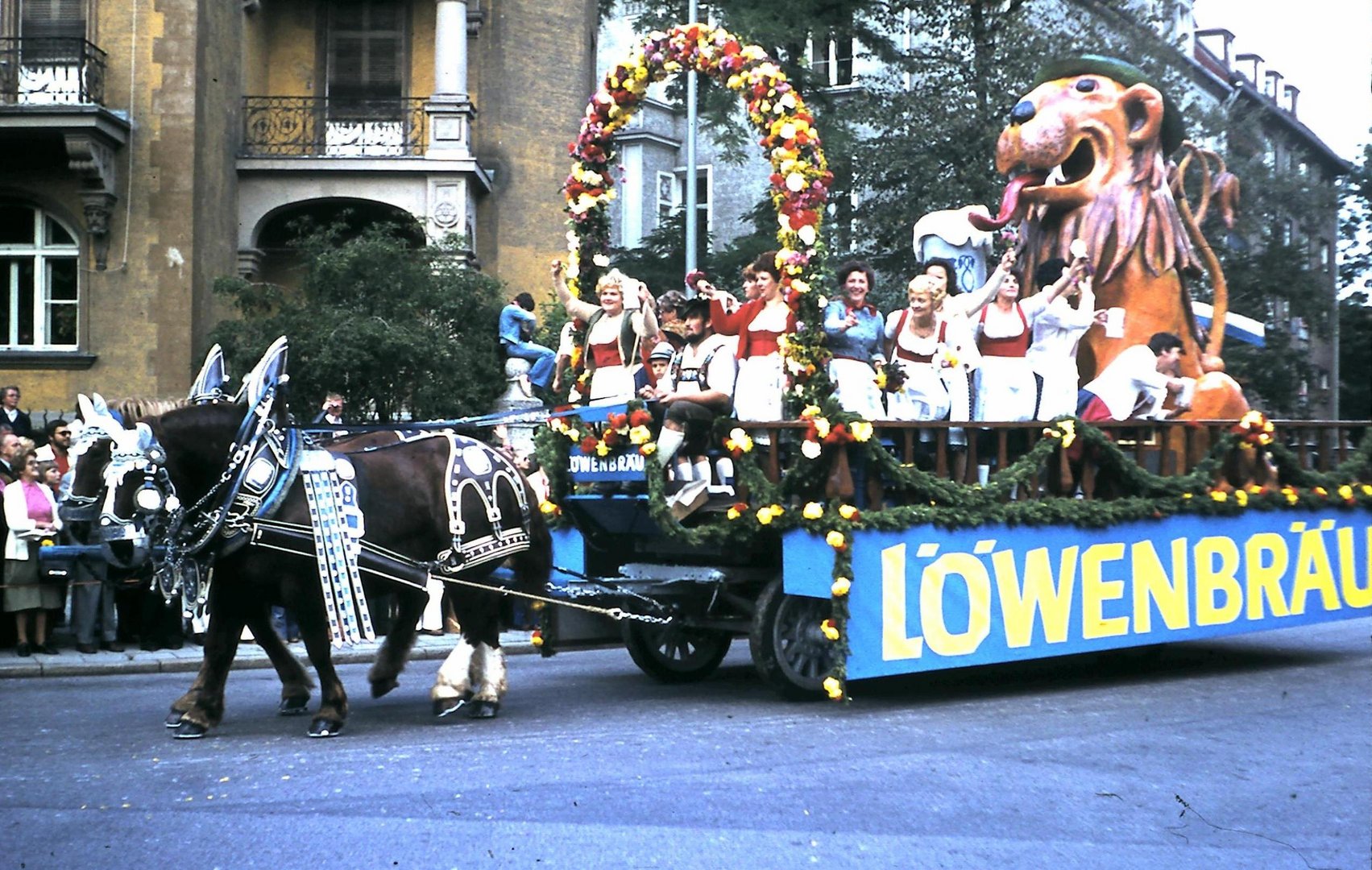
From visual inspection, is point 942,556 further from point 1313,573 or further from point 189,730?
point 189,730

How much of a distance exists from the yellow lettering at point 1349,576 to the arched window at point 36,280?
16.4m

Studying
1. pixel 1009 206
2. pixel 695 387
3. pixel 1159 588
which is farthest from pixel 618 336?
pixel 1009 206

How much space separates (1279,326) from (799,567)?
67.3 ft

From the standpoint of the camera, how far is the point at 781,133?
954 centimetres

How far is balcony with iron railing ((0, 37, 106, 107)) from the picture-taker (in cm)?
2131

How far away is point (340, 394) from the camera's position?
703 inches

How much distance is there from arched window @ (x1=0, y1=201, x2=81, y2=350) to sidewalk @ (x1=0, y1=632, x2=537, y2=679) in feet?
33.1

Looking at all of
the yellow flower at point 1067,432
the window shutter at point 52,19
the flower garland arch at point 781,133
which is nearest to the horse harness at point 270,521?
the flower garland arch at point 781,133

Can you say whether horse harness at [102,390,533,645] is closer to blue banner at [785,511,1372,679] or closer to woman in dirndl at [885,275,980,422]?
blue banner at [785,511,1372,679]

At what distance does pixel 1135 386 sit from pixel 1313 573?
1.89 metres

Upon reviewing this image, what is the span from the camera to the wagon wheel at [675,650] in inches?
418

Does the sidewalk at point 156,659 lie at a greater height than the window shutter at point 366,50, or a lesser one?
lesser

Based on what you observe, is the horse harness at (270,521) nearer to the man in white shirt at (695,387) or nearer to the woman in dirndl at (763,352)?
the man in white shirt at (695,387)

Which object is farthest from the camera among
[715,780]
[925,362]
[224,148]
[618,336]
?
[224,148]
